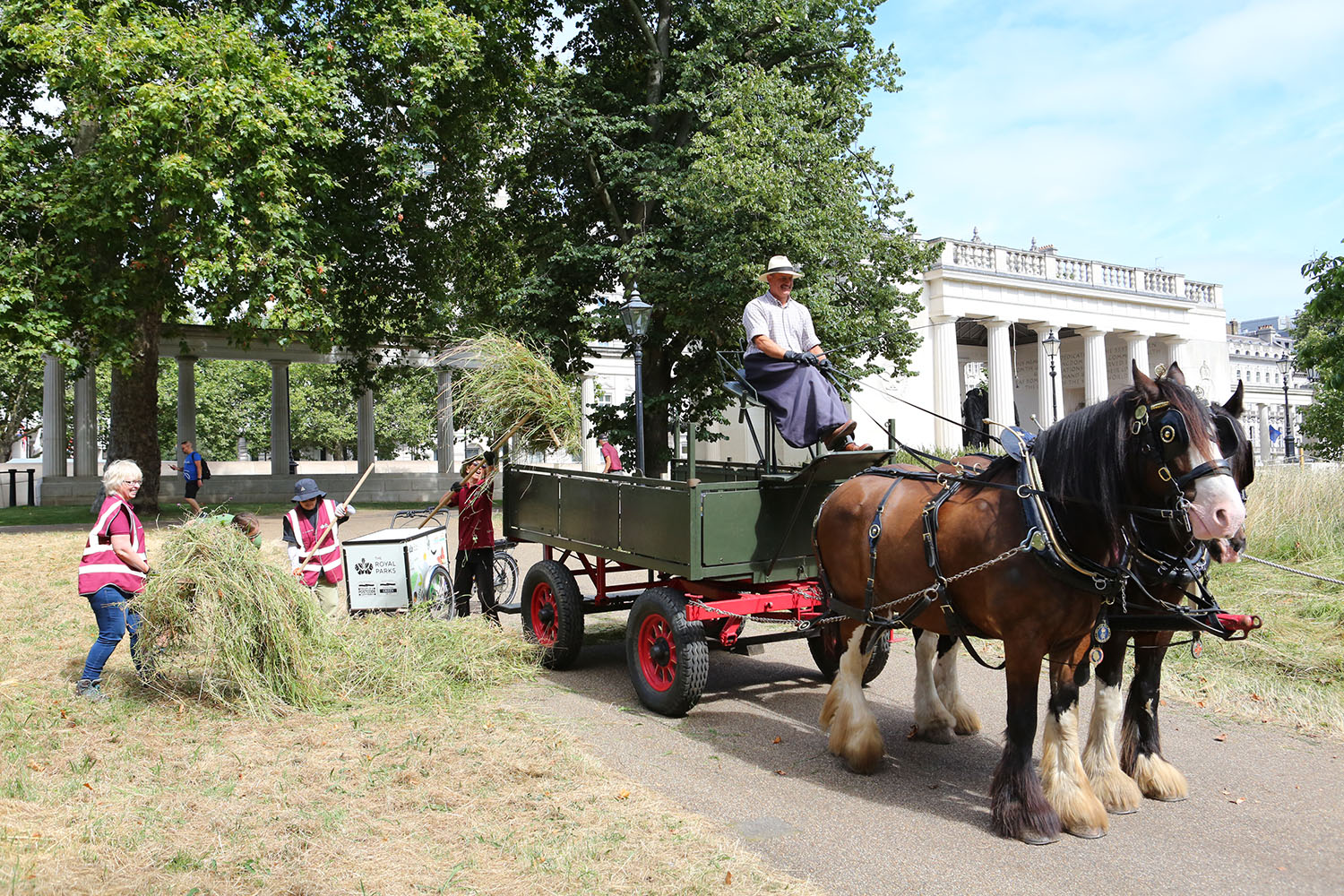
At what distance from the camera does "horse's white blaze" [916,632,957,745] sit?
6.02 m

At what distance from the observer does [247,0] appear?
17359 millimetres

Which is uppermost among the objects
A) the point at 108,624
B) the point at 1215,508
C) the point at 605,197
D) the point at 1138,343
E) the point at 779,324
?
the point at 605,197

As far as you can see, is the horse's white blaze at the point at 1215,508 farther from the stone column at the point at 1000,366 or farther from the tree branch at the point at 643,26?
the stone column at the point at 1000,366

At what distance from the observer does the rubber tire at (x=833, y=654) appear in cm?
628

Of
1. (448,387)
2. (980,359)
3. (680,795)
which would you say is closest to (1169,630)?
(680,795)

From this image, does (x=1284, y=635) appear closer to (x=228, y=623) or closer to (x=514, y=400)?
(x=514, y=400)

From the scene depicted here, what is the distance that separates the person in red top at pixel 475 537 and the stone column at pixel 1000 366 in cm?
3201

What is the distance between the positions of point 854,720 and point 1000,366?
115 feet

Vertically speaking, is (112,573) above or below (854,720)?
above

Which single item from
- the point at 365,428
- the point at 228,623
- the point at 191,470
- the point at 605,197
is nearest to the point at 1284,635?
the point at 228,623

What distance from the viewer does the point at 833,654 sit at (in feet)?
24.0

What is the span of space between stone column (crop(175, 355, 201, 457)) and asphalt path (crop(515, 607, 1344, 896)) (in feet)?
77.5

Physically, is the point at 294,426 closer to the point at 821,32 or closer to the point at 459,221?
the point at 459,221

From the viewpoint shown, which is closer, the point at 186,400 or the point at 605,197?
the point at 605,197
